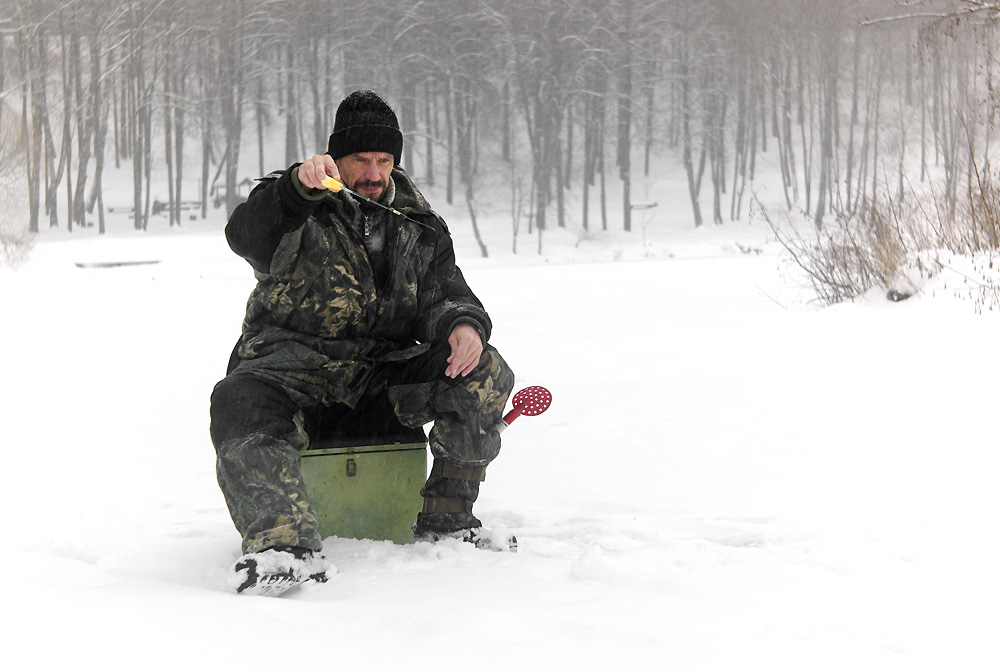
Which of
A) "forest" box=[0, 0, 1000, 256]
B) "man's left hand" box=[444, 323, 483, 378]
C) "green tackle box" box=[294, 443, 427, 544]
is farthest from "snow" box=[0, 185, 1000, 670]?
"forest" box=[0, 0, 1000, 256]

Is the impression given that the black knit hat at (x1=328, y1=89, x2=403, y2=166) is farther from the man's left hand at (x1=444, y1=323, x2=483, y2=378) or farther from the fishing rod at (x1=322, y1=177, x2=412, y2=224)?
the man's left hand at (x1=444, y1=323, x2=483, y2=378)

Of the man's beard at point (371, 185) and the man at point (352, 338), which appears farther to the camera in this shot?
the man's beard at point (371, 185)

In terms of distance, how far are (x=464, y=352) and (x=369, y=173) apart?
2.06ft

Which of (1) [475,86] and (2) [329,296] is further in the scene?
(1) [475,86]

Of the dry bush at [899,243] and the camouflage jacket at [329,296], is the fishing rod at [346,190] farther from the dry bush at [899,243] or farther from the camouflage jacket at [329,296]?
the dry bush at [899,243]

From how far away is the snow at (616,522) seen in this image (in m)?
1.95

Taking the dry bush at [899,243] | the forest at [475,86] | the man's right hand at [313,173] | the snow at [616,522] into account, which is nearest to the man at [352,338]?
the man's right hand at [313,173]

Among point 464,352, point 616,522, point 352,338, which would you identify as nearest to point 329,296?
point 352,338

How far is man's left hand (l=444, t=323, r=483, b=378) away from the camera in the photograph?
262cm

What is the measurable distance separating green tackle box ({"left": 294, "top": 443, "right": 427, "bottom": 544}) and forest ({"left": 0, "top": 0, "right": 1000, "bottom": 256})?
84.6 feet

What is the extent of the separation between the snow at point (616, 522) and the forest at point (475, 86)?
74.0 ft

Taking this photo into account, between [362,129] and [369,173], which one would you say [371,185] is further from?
[362,129]

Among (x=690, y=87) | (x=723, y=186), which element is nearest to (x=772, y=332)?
(x=723, y=186)

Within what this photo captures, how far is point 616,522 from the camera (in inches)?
121
